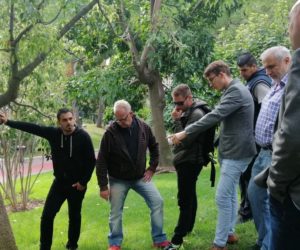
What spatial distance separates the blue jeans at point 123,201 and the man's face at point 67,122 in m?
0.79

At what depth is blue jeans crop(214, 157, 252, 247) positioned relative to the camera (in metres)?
5.23

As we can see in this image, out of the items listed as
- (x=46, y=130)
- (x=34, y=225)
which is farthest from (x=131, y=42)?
(x=46, y=130)

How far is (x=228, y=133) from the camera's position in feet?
17.3

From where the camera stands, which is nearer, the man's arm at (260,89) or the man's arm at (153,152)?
the man's arm at (260,89)

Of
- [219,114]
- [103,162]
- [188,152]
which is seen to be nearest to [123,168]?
[103,162]

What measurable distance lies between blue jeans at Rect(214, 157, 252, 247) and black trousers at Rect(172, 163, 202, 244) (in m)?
0.42

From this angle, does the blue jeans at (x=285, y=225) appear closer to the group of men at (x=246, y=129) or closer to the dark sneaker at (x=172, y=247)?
the group of men at (x=246, y=129)

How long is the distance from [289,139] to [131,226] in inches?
207

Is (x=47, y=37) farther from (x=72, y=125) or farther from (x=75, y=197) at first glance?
(x=75, y=197)

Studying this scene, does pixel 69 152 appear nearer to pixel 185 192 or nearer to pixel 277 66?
pixel 185 192

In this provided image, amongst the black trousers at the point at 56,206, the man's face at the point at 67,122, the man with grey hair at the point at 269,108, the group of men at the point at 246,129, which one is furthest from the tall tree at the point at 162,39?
the man with grey hair at the point at 269,108

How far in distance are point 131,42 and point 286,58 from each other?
8881 mm

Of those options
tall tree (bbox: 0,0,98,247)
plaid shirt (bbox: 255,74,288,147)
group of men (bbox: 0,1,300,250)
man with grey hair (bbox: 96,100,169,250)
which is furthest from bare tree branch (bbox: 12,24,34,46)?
plaid shirt (bbox: 255,74,288,147)

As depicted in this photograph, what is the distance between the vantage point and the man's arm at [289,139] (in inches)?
100
